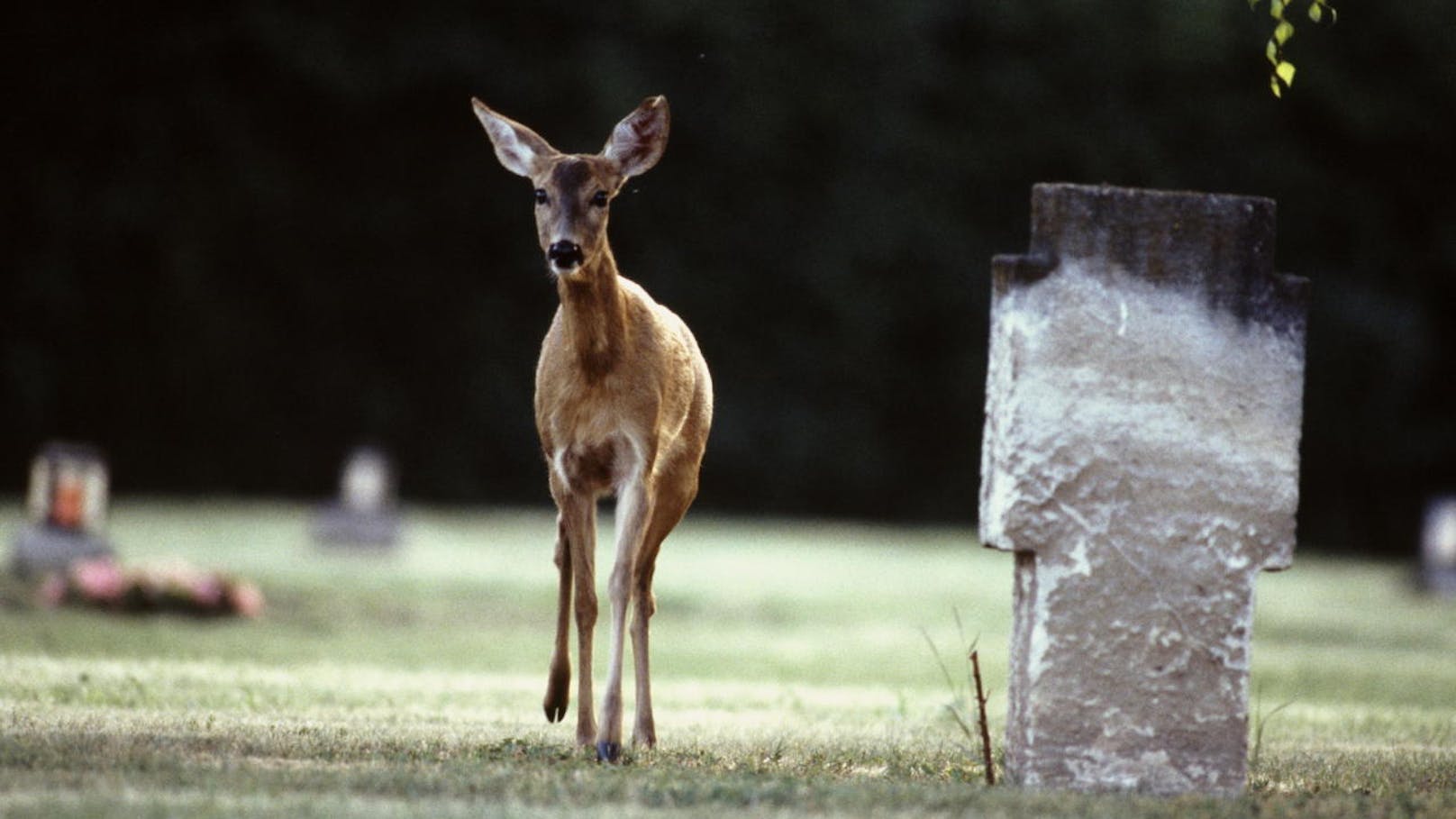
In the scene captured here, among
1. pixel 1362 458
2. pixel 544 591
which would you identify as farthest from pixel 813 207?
pixel 544 591

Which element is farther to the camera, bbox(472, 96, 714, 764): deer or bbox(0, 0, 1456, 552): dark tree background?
bbox(0, 0, 1456, 552): dark tree background

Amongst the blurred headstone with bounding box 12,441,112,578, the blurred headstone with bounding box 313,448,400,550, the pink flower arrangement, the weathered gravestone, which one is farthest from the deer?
the blurred headstone with bounding box 313,448,400,550

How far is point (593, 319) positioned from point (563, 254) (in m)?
0.41

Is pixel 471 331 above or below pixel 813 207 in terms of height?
below

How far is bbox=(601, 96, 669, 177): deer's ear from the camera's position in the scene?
334 inches

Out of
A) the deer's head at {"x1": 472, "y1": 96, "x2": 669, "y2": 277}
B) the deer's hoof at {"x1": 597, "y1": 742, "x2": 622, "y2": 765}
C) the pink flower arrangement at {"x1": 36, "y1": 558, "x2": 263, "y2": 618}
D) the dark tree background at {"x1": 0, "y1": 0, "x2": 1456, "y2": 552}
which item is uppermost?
the dark tree background at {"x1": 0, "y1": 0, "x2": 1456, "y2": 552}

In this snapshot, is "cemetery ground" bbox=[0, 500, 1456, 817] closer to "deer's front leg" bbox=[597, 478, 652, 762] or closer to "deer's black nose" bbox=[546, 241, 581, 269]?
"deer's front leg" bbox=[597, 478, 652, 762]

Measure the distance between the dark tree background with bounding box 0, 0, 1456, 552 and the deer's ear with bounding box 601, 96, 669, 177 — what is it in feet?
83.0

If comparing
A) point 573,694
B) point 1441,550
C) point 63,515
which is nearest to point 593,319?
point 573,694

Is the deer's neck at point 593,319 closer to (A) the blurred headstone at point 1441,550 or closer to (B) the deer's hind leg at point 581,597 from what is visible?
(B) the deer's hind leg at point 581,597

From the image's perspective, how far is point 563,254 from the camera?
26.3ft

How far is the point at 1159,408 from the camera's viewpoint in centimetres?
746

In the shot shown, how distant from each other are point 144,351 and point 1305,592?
729 inches

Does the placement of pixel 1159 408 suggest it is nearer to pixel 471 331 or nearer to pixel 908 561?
pixel 908 561
